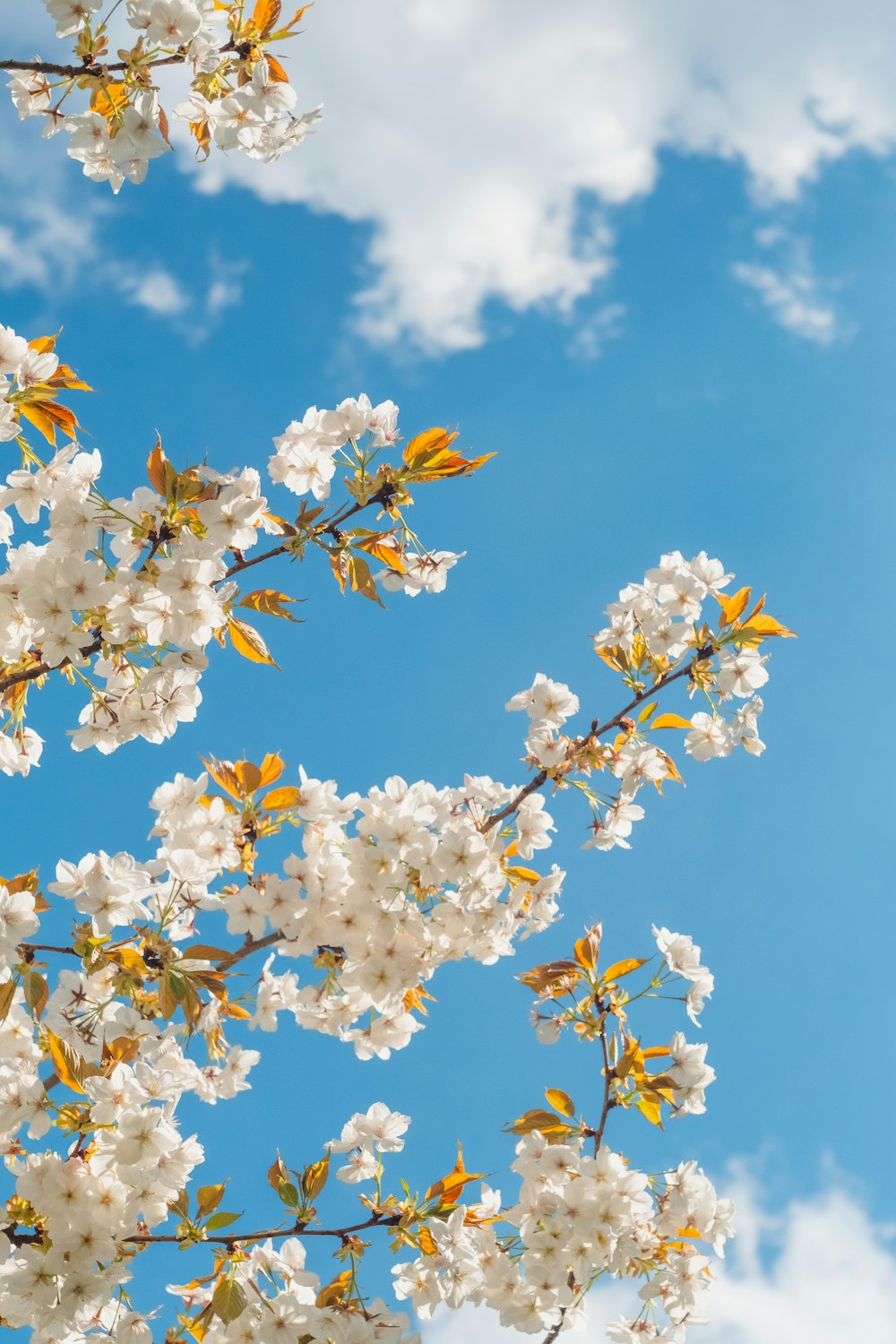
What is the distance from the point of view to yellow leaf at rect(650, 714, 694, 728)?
3.88 m

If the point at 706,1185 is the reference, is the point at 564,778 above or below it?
above

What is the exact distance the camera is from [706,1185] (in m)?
3.41

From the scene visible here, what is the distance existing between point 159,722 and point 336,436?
108 centimetres

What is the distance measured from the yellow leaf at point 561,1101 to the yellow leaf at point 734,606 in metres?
1.75

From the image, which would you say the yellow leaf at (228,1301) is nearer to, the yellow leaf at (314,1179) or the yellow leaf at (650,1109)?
the yellow leaf at (314,1179)

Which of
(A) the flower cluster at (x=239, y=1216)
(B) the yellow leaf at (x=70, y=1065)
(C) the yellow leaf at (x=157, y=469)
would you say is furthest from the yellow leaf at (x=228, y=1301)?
(C) the yellow leaf at (x=157, y=469)

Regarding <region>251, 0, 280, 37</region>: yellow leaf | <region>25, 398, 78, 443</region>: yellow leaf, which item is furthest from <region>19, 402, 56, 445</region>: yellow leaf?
<region>251, 0, 280, 37</region>: yellow leaf

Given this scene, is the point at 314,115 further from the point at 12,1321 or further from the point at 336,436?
the point at 12,1321

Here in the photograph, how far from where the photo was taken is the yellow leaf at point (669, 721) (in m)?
3.88

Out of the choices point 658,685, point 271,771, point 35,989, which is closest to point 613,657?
point 658,685

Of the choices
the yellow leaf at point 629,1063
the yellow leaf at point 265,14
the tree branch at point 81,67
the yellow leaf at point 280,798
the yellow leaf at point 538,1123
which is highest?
the yellow leaf at point 265,14

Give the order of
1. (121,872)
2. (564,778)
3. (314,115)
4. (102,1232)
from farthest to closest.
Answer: (564,778) → (314,115) → (121,872) → (102,1232)

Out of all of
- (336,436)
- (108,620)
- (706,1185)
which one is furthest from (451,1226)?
(336,436)

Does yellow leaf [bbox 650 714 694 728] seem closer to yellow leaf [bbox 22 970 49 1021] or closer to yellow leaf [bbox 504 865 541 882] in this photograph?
yellow leaf [bbox 504 865 541 882]
